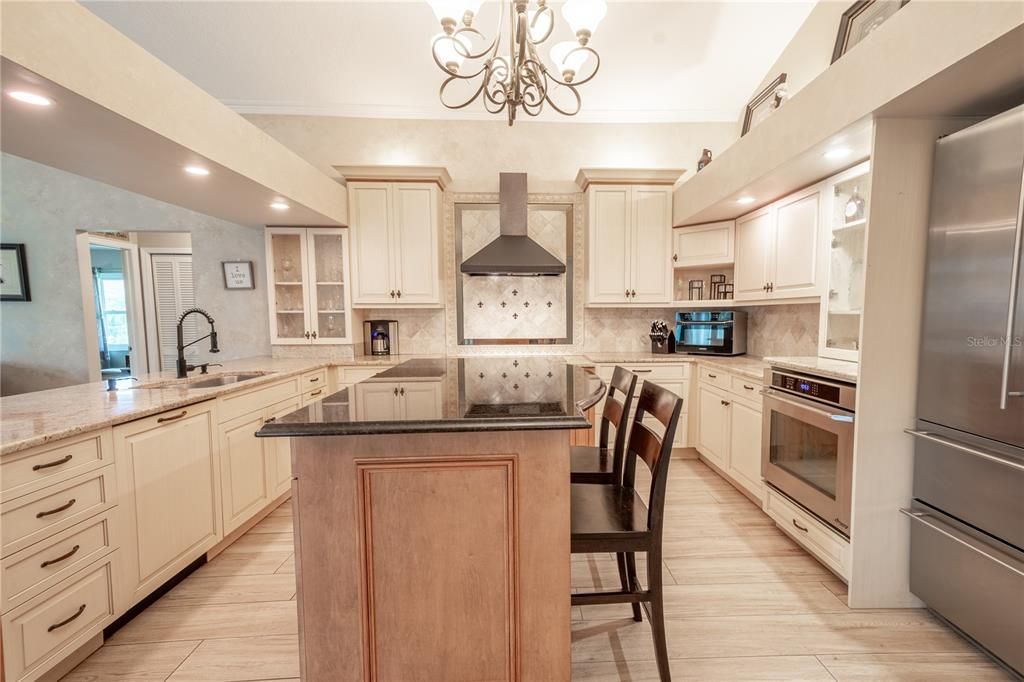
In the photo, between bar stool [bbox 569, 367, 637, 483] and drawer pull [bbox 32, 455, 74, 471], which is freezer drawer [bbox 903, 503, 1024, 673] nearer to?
bar stool [bbox 569, 367, 637, 483]

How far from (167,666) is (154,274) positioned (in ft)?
16.7

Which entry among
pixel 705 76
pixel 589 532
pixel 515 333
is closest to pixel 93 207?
pixel 515 333

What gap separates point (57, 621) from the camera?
4.34ft

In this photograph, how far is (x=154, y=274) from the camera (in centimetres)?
484

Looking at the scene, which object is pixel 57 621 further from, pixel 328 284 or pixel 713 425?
pixel 713 425

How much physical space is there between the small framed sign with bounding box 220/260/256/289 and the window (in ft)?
9.82

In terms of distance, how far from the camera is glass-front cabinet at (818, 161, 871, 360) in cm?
220

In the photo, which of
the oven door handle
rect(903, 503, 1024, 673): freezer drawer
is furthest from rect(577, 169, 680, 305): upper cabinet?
rect(903, 503, 1024, 673): freezer drawer

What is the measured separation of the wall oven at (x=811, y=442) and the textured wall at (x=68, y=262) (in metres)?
4.22

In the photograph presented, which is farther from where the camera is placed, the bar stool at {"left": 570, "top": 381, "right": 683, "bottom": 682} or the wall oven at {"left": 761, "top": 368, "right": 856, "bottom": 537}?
the wall oven at {"left": 761, "top": 368, "right": 856, "bottom": 537}

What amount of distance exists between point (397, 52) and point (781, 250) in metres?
3.39

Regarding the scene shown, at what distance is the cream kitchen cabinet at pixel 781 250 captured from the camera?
2.51 metres

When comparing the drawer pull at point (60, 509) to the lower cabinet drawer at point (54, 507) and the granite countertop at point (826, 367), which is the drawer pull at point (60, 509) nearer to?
the lower cabinet drawer at point (54, 507)

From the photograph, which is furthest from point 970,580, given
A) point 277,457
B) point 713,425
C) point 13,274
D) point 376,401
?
point 13,274
